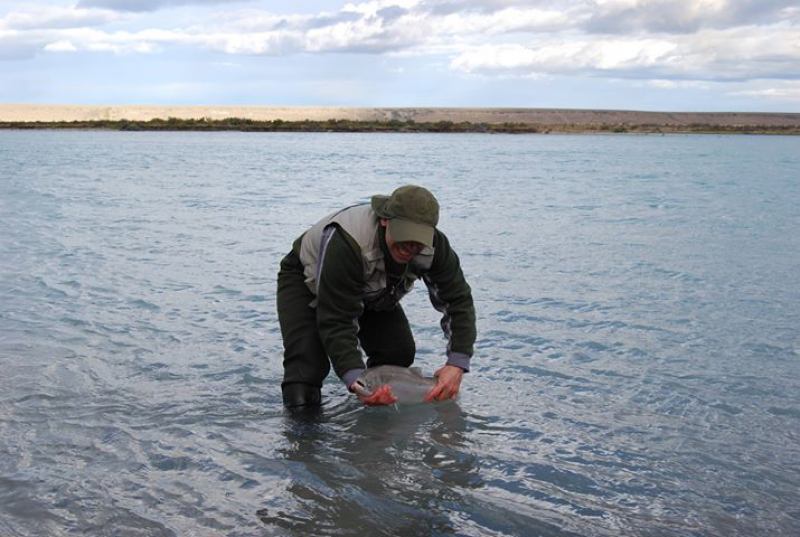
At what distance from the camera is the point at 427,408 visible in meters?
6.44

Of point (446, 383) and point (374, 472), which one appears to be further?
point (446, 383)

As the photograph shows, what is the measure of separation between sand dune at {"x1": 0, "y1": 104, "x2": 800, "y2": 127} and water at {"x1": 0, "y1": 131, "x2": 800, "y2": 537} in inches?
5492

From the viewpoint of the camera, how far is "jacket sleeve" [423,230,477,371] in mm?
5527

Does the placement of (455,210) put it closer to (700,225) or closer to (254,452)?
(700,225)

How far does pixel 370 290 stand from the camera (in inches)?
217

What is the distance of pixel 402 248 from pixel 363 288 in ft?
1.40

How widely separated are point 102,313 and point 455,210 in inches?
517

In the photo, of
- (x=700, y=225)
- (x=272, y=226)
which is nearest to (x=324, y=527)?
(x=272, y=226)

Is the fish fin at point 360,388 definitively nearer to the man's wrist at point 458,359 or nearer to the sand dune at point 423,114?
the man's wrist at point 458,359

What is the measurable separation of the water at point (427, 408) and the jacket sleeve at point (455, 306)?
0.61 metres

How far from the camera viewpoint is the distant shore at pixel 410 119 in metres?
114

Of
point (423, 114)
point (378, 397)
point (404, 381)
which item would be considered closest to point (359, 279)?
point (378, 397)

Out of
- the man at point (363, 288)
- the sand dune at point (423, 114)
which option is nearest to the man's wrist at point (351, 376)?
the man at point (363, 288)

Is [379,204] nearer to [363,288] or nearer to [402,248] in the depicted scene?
[402,248]
